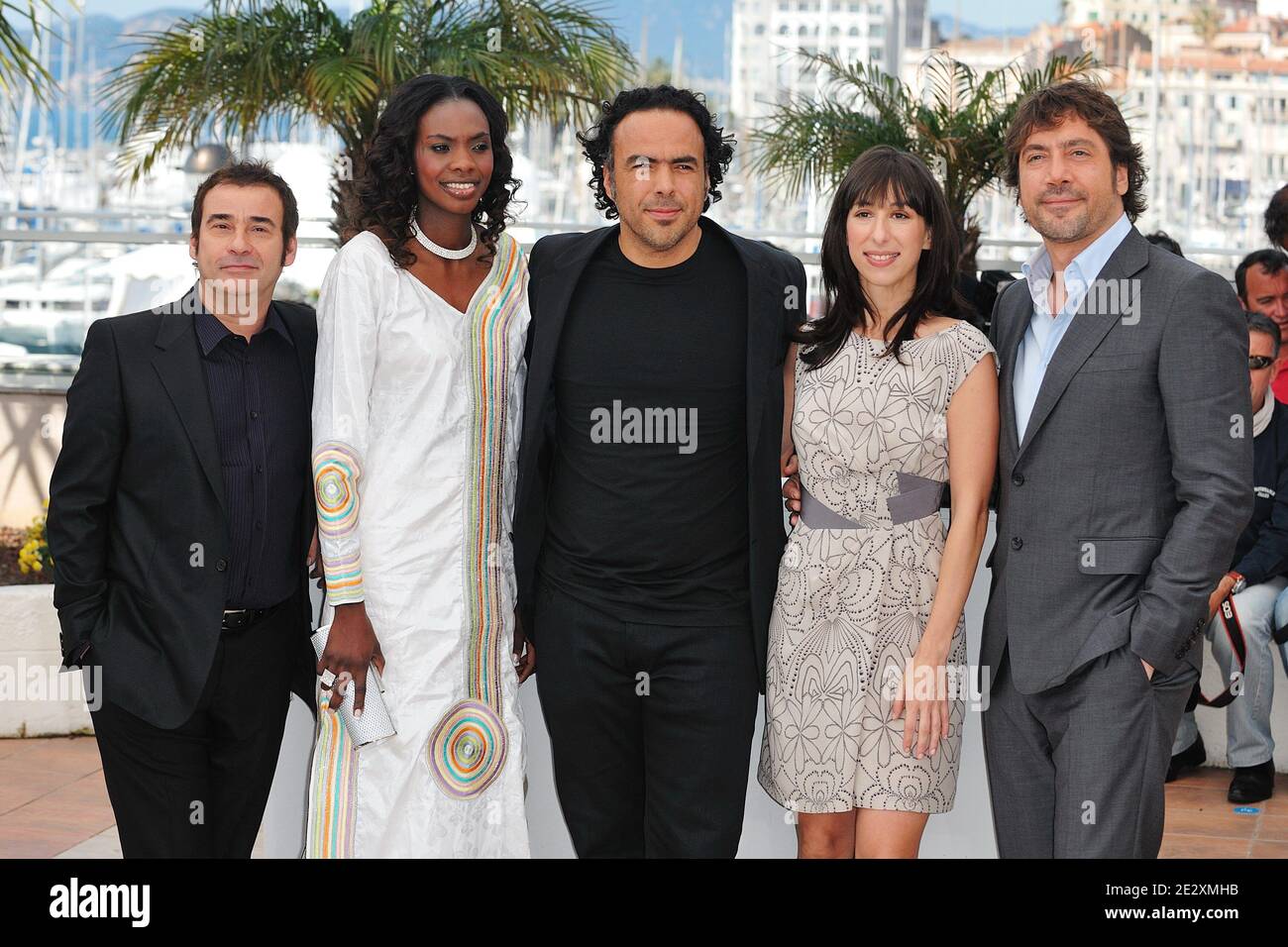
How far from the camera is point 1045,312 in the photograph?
133 inches

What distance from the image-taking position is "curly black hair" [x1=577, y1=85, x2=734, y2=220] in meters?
3.54

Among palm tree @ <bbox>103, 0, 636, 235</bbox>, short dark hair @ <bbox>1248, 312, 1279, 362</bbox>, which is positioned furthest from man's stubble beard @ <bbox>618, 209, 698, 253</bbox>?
palm tree @ <bbox>103, 0, 636, 235</bbox>

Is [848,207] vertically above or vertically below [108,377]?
above

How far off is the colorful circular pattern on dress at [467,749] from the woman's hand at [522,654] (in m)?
0.17

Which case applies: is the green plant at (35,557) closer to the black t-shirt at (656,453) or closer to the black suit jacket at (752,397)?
the black suit jacket at (752,397)

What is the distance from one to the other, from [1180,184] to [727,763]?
93717 mm

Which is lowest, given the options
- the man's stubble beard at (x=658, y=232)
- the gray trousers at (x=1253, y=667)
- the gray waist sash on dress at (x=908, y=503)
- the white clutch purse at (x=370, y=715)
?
the gray trousers at (x=1253, y=667)

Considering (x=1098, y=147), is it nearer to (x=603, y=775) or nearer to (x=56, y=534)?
(x=603, y=775)

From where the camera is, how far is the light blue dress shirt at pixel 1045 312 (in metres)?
3.30

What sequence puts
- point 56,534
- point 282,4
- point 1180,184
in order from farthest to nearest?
Result: 1. point 1180,184
2. point 282,4
3. point 56,534

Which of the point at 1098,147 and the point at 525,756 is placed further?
the point at 525,756

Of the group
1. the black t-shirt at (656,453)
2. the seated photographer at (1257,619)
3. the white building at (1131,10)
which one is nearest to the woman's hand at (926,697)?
the black t-shirt at (656,453)
